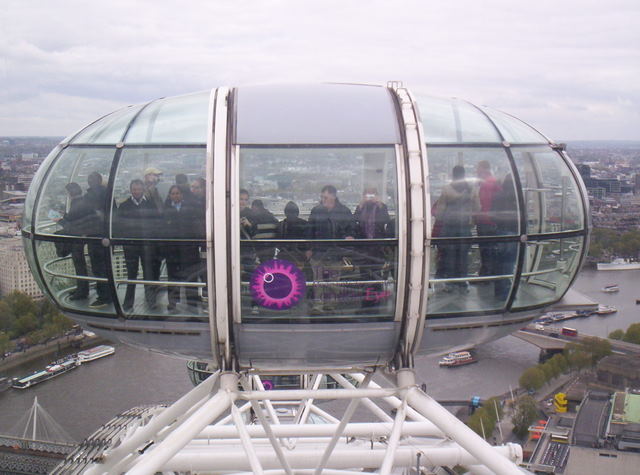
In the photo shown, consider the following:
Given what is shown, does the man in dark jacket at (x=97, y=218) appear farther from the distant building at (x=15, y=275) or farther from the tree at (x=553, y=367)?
the distant building at (x=15, y=275)

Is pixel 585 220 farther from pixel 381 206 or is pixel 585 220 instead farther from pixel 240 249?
pixel 240 249

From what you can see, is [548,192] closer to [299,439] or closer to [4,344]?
[299,439]

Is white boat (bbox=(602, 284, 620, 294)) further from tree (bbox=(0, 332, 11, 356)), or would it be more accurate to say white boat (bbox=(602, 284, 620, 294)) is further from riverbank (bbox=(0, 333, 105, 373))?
tree (bbox=(0, 332, 11, 356))

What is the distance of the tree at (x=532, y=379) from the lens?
67.8ft

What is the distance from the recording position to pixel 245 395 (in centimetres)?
374

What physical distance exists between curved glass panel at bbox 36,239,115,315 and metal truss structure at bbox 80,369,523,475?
631mm

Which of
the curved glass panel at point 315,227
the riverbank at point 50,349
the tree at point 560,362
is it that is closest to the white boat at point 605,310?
the tree at point 560,362

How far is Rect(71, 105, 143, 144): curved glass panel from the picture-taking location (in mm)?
3826

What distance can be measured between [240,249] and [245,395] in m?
0.73

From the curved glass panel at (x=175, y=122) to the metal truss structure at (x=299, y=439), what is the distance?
1109 millimetres

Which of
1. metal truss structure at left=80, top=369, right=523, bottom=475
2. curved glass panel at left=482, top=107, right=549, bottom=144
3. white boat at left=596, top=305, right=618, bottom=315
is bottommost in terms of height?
white boat at left=596, top=305, right=618, bottom=315

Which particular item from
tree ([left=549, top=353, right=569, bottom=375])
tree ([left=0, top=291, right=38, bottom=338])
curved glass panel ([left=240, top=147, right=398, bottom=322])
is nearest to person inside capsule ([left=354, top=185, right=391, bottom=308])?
Result: curved glass panel ([left=240, top=147, right=398, bottom=322])

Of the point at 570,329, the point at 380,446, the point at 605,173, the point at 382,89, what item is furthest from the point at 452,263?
the point at 605,173

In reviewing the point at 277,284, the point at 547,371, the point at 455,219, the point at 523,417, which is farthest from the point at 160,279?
the point at 547,371
